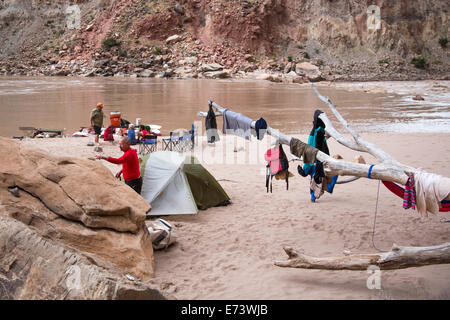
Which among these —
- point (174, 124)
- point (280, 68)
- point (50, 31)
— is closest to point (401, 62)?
point (280, 68)

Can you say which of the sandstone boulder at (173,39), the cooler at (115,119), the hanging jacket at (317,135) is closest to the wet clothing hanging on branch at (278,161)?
the hanging jacket at (317,135)

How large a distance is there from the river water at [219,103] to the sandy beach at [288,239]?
28.6 feet

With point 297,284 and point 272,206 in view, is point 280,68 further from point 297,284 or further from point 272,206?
point 297,284

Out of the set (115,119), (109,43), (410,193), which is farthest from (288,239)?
(109,43)

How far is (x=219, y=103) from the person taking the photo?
27.2 m

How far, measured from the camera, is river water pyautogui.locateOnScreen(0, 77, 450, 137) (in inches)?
806

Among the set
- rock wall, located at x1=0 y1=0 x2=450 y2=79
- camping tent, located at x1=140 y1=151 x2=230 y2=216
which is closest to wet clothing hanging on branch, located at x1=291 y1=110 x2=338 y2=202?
camping tent, located at x1=140 y1=151 x2=230 y2=216

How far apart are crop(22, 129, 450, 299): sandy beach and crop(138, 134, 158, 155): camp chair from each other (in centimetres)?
197

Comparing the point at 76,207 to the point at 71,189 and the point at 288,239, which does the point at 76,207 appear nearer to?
the point at 71,189

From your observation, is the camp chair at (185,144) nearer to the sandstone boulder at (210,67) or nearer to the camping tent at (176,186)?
the camping tent at (176,186)

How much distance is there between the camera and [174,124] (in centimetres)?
2006

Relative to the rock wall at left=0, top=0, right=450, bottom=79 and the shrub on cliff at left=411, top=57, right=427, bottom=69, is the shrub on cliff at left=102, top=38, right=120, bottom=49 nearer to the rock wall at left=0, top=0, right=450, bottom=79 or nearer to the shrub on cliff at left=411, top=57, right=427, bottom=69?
the rock wall at left=0, top=0, right=450, bottom=79

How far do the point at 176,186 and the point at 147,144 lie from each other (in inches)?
220

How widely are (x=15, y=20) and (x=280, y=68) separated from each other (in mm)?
40815
